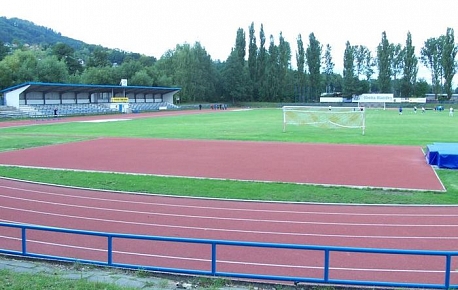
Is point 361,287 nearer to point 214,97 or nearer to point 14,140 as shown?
point 14,140

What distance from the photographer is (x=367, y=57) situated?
442ft

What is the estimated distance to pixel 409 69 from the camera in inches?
4161

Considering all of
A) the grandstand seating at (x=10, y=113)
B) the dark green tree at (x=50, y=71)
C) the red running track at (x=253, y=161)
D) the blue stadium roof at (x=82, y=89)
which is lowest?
the red running track at (x=253, y=161)

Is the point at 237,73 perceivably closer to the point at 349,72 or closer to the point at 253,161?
the point at 349,72

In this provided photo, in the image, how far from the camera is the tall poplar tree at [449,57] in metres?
101

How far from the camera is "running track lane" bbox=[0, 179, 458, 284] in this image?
8.90 meters

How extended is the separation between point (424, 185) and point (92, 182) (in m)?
12.5

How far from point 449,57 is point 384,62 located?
1385 centimetres

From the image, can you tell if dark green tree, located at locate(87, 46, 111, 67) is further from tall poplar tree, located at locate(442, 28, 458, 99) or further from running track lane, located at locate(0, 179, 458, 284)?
running track lane, located at locate(0, 179, 458, 284)

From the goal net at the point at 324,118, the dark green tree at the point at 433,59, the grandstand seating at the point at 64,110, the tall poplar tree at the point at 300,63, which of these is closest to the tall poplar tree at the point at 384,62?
the dark green tree at the point at 433,59

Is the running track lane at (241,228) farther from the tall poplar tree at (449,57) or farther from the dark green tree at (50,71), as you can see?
the tall poplar tree at (449,57)

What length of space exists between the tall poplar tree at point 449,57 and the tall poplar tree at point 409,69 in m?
6.37

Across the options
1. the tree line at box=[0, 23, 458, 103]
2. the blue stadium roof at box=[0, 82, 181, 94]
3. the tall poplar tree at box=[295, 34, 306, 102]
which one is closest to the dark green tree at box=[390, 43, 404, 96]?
the tree line at box=[0, 23, 458, 103]

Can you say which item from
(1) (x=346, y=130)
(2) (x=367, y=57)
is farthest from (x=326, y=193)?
(2) (x=367, y=57)
